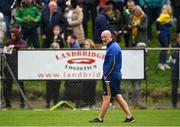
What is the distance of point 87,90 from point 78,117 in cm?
293

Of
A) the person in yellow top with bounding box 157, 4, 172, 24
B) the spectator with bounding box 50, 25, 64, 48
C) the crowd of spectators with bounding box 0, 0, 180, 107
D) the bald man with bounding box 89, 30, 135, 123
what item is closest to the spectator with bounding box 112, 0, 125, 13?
the crowd of spectators with bounding box 0, 0, 180, 107

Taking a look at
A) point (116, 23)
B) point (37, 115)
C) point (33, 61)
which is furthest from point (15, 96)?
point (116, 23)

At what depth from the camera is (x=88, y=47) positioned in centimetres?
2195

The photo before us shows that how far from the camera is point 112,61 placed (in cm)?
1717

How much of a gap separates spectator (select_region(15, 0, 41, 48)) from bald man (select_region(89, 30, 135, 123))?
273 inches

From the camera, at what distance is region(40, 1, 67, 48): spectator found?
23703mm

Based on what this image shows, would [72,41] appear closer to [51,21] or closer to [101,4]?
[51,21]

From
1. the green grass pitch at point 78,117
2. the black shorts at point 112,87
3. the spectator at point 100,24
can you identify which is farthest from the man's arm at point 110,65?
the spectator at point 100,24

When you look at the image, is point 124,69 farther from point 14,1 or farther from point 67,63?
point 14,1

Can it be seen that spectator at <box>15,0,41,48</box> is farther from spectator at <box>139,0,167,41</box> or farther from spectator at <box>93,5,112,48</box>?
spectator at <box>139,0,167,41</box>

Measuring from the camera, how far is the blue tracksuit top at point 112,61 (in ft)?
56.3

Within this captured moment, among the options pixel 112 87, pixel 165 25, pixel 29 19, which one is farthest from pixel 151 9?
pixel 112 87

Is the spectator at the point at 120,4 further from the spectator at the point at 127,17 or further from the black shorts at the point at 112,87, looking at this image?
the black shorts at the point at 112,87

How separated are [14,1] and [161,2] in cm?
470
